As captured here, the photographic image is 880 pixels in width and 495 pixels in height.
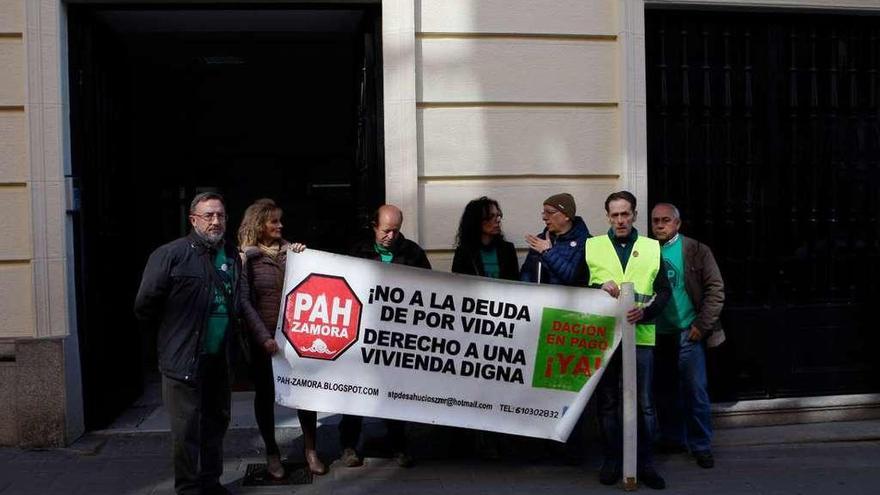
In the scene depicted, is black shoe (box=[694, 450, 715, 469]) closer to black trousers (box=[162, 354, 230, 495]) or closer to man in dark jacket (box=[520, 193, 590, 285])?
man in dark jacket (box=[520, 193, 590, 285])

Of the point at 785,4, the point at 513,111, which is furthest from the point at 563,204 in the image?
the point at 785,4

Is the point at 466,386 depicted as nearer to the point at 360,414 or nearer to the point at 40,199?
the point at 360,414

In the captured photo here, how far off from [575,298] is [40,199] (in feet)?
13.2

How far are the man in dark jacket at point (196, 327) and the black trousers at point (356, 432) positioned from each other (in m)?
1.03

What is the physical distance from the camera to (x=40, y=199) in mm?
7168

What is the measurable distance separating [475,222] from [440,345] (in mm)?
976

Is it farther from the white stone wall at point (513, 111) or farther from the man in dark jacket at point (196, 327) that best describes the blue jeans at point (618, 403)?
the man in dark jacket at point (196, 327)

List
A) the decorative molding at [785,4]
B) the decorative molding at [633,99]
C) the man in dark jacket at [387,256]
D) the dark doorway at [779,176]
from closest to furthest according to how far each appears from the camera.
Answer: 1. the man in dark jacket at [387,256]
2. the decorative molding at [633,99]
3. the decorative molding at [785,4]
4. the dark doorway at [779,176]

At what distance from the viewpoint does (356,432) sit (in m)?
6.82

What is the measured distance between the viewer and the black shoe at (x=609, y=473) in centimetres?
635

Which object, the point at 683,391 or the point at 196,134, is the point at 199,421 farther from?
the point at 196,134

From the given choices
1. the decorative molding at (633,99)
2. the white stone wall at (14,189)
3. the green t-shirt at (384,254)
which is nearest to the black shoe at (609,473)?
the green t-shirt at (384,254)

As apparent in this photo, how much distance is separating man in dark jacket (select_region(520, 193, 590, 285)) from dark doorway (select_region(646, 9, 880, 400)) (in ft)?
5.80

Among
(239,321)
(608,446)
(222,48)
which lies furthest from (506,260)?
(222,48)
